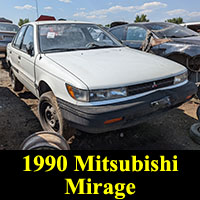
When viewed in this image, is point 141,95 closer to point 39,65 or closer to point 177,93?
point 177,93

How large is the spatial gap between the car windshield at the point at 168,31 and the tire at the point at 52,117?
3.34 metres

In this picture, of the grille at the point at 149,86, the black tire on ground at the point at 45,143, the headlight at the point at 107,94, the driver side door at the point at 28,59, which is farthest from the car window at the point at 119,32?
the black tire on ground at the point at 45,143

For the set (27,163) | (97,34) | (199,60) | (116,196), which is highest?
(97,34)

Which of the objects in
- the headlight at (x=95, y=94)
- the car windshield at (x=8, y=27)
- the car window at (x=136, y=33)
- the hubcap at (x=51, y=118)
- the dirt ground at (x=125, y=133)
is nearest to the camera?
the headlight at (x=95, y=94)

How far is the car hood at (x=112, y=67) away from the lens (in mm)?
2107

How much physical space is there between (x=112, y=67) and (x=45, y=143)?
45.0 inches

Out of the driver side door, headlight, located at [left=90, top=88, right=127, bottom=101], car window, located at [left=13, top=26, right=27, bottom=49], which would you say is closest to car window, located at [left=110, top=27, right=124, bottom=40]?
car window, located at [left=13, top=26, right=27, bottom=49]

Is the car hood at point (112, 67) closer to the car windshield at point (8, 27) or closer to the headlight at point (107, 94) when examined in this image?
the headlight at point (107, 94)

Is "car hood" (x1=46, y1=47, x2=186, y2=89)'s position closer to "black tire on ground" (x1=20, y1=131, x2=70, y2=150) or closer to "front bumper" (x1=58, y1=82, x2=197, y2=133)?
"front bumper" (x1=58, y1=82, x2=197, y2=133)

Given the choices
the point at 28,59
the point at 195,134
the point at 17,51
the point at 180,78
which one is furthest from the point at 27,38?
the point at 195,134

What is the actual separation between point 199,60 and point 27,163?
3791mm

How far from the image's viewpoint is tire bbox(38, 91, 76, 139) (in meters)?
2.39

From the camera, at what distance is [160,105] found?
226cm

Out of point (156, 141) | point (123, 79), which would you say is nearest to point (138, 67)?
point (123, 79)
